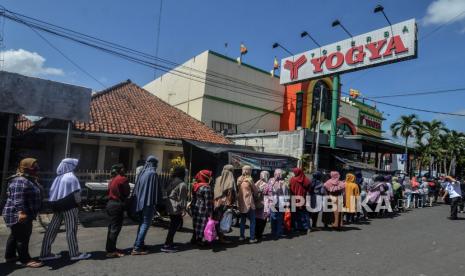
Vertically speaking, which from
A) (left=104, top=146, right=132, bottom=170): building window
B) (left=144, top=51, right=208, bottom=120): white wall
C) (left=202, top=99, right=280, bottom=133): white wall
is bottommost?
(left=104, top=146, right=132, bottom=170): building window

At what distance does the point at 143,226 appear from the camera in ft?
20.1

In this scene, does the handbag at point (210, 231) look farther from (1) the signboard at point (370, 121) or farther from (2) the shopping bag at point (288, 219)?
(1) the signboard at point (370, 121)

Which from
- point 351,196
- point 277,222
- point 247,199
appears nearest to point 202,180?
point 247,199

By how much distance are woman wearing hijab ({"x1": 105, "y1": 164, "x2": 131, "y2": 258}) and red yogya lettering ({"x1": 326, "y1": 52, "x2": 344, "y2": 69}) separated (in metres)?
18.2

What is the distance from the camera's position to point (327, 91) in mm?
29094

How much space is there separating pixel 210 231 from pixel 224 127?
17.8 metres

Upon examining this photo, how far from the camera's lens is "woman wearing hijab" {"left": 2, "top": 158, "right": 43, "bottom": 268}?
5090 mm

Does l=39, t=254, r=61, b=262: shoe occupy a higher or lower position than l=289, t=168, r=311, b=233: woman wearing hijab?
lower

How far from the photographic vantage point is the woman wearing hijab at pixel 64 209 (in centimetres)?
554

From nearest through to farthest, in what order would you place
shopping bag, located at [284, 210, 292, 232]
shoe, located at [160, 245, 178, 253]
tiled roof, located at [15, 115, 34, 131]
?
shoe, located at [160, 245, 178, 253] < shopping bag, located at [284, 210, 292, 232] < tiled roof, located at [15, 115, 34, 131]

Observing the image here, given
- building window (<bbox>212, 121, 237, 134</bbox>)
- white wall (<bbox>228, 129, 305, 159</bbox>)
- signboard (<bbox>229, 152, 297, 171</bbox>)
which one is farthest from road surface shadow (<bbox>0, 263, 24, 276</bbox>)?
building window (<bbox>212, 121, 237, 134</bbox>)

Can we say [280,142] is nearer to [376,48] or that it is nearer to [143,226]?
[376,48]

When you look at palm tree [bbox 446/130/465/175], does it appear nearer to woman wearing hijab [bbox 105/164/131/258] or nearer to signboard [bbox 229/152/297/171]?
signboard [bbox 229/152/297/171]

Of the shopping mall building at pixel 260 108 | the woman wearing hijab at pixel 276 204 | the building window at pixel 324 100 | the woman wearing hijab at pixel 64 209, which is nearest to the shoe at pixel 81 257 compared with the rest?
the woman wearing hijab at pixel 64 209
